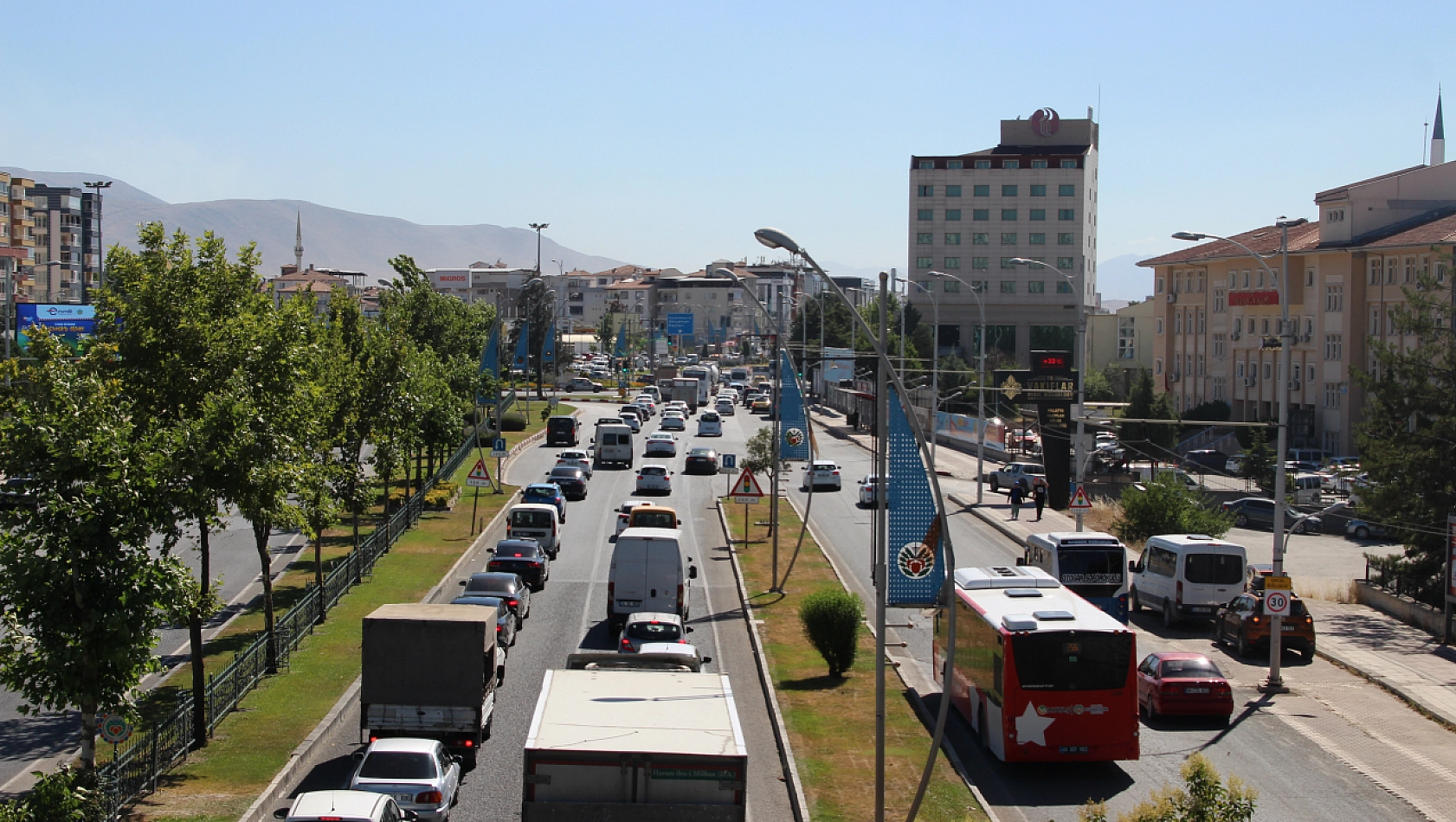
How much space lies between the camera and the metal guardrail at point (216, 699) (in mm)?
16156

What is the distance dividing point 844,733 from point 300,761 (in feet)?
26.6

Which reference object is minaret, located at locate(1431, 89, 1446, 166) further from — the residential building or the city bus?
the city bus

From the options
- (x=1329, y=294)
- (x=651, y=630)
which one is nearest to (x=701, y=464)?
(x=1329, y=294)

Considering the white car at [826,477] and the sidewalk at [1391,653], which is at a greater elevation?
the white car at [826,477]

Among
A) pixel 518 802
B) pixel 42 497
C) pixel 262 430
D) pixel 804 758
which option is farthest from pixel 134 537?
pixel 804 758

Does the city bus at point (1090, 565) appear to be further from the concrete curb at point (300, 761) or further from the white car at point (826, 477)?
the white car at point (826, 477)

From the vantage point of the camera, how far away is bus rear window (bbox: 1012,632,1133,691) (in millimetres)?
17781

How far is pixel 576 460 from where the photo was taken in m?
57.6

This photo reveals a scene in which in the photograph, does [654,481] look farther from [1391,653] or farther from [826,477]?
[1391,653]

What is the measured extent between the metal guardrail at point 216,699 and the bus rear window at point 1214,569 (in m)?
19.5

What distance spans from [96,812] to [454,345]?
4973 centimetres

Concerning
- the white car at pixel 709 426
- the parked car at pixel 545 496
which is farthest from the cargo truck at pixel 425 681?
the white car at pixel 709 426

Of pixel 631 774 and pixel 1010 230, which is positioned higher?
pixel 1010 230

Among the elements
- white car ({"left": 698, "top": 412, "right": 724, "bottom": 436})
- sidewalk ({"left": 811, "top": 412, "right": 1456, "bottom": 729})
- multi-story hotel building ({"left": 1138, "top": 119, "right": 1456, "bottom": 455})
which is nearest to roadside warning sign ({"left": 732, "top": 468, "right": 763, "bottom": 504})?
sidewalk ({"left": 811, "top": 412, "right": 1456, "bottom": 729})
